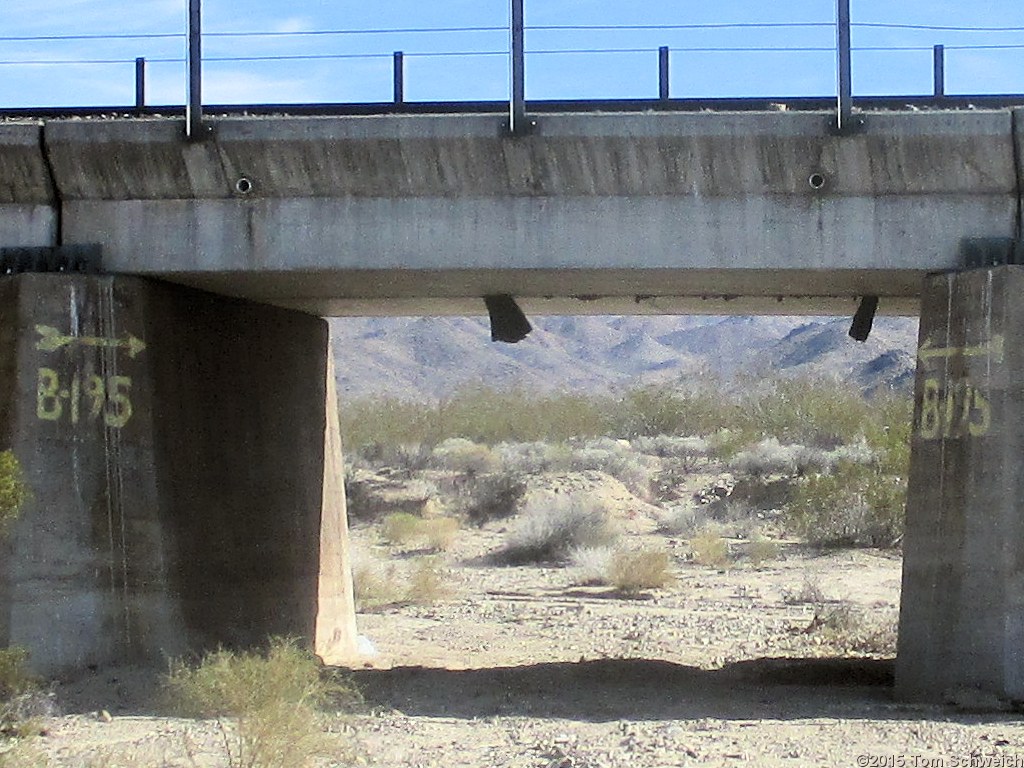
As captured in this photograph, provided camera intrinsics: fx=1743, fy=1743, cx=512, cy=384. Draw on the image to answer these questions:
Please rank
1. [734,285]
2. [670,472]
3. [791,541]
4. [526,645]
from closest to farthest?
[734,285] < [526,645] < [791,541] < [670,472]

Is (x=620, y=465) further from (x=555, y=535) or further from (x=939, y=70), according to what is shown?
(x=939, y=70)

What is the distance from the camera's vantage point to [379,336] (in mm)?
123875

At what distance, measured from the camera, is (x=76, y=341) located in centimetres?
1474

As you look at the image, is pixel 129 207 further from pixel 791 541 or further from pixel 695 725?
pixel 791 541

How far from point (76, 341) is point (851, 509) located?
68.5ft

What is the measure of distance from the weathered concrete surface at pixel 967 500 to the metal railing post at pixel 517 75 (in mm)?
3720

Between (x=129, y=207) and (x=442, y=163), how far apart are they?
2.77 meters

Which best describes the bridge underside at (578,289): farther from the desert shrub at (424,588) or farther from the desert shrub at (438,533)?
the desert shrub at (438,533)

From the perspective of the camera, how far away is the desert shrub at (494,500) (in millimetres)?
40188

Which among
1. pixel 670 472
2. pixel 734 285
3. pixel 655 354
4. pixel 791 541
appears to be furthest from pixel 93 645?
pixel 655 354

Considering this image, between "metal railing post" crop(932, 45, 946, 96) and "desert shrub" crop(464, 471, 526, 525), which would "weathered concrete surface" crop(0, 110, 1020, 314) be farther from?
"desert shrub" crop(464, 471, 526, 525)

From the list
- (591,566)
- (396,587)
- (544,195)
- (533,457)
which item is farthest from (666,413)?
(544,195)

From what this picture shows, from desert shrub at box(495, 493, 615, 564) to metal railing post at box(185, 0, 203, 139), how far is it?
1859 centimetres

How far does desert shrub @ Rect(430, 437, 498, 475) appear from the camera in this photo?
149ft
